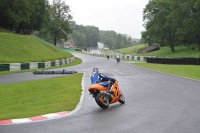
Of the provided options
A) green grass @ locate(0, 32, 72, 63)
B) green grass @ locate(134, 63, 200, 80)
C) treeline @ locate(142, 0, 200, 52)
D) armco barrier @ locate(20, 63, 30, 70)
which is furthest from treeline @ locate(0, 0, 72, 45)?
green grass @ locate(134, 63, 200, 80)

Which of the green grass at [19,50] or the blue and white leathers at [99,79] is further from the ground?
the green grass at [19,50]

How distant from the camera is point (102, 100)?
33.9ft

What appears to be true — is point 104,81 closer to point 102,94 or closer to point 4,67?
point 102,94

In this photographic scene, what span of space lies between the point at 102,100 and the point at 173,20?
210 feet

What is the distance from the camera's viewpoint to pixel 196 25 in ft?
210

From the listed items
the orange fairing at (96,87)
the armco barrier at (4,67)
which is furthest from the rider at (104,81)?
the armco barrier at (4,67)

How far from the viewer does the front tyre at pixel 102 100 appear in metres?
10.1

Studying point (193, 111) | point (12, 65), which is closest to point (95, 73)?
point (193, 111)

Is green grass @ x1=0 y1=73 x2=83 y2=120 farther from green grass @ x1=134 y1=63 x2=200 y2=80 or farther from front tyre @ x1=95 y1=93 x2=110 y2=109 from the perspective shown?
green grass @ x1=134 y1=63 x2=200 y2=80

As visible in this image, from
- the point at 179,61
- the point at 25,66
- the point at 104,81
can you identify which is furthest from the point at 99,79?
the point at 179,61

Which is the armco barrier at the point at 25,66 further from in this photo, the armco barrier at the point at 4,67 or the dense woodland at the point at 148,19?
the dense woodland at the point at 148,19

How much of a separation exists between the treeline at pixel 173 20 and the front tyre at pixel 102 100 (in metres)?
55.2

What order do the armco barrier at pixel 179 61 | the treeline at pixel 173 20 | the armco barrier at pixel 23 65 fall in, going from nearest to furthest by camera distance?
the armco barrier at pixel 23 65 < the armco barrier at pixel 179 61 < the treeline at pixel 173 20

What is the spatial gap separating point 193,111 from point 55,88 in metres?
8.48
